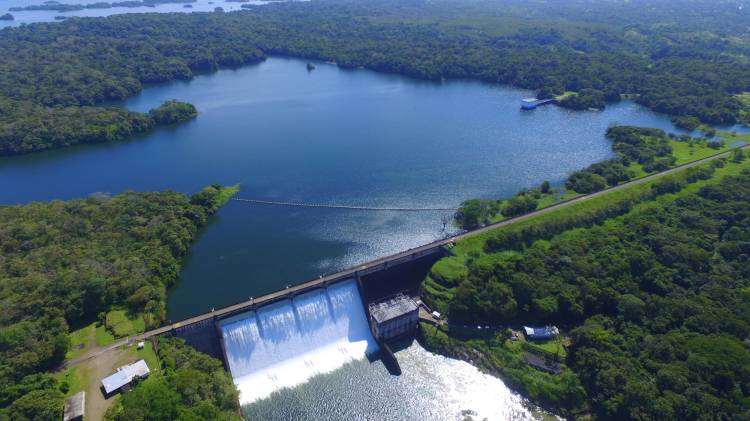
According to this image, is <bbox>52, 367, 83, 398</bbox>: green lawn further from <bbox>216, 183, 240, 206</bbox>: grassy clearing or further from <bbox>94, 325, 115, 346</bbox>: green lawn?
<bbox>216, 183, 240, 206</bbox>: grassy clearing

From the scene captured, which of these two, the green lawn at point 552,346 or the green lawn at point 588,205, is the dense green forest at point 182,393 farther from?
the green lawn at point 588,205

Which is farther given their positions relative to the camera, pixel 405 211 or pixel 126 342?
pixel 405 211

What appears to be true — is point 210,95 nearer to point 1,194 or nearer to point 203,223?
point 1,194

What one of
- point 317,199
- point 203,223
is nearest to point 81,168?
point 203,223

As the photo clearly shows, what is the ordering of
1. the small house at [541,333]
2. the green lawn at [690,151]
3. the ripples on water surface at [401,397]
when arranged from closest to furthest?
the ripples on water surface at [401,397], the small house at [541,333], the green lawn at [690,151]

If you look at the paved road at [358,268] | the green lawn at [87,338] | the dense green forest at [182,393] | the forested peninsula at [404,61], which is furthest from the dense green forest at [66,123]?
the dense green forest at [182,393]

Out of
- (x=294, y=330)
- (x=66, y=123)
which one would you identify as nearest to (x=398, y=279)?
(x=294, y=330)
